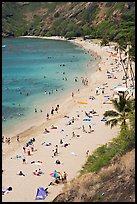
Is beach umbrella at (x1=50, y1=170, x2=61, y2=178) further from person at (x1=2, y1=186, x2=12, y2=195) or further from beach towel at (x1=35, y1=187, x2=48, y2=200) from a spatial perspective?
person at (x1=2, y1=186, x2=12, y2=195)

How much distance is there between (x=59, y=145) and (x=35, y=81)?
3730cm

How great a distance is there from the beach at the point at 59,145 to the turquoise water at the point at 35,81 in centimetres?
374

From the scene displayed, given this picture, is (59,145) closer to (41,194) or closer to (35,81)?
(41,194)

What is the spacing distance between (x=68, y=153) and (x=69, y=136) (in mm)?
4724

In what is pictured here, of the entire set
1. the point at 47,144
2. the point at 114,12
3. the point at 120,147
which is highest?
the point at 114,12

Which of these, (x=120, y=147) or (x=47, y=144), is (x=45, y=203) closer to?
(x=120, y=147)

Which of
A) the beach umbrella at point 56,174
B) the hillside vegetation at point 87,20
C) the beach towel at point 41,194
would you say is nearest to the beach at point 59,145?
the beach towel at point 41,194

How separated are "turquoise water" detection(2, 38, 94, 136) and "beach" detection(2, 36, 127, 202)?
374 centimetres

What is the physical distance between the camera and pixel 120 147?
20562 mm

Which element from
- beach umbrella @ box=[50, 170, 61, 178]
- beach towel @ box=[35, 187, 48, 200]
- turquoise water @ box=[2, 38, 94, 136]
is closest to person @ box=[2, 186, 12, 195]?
beach towel @ box=[35, 187, 48, 200]

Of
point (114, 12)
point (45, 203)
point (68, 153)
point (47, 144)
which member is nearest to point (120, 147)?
point (45, 203)

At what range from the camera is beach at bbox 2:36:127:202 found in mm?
24234

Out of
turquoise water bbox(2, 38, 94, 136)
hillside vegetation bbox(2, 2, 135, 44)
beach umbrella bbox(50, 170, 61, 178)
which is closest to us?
beach umbrella bbox(50, 170, 61, 178)

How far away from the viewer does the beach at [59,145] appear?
24234 millimetres
